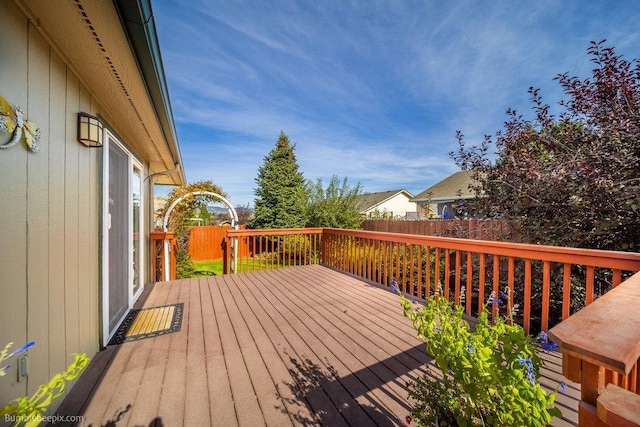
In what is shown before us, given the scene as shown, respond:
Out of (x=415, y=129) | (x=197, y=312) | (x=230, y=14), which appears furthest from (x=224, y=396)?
(x=415, y=129)

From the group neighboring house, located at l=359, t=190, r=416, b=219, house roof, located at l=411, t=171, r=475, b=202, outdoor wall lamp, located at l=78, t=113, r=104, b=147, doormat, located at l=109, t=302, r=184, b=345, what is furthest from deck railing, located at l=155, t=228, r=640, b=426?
neighboring house, located at l=359, t=190, r=416, b=219

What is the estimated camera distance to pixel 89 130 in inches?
77.9

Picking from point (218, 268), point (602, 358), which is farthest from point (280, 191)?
point (602, 358)

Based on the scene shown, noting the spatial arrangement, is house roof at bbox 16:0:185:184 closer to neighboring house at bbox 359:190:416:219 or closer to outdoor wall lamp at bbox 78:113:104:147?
outdoor wall lamp at bbox 78:113:104:147

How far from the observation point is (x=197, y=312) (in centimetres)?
311

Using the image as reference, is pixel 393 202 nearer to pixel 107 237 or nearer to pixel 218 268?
pixel 218 268

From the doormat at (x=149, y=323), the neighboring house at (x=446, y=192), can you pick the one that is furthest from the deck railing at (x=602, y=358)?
the neighboring house at (x=446, y=192)

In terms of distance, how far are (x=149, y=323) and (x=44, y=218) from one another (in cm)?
173

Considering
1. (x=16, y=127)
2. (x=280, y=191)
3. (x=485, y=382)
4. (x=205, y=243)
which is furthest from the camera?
(x=280, y=191)

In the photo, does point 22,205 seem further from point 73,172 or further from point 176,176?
point 176,176

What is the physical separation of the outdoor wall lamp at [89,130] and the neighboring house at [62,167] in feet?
0.10

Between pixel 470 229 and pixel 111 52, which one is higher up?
pixel 111 52

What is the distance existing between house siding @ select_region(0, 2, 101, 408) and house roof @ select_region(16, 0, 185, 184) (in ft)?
0.24

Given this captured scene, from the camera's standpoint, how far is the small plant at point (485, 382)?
0.80 m
